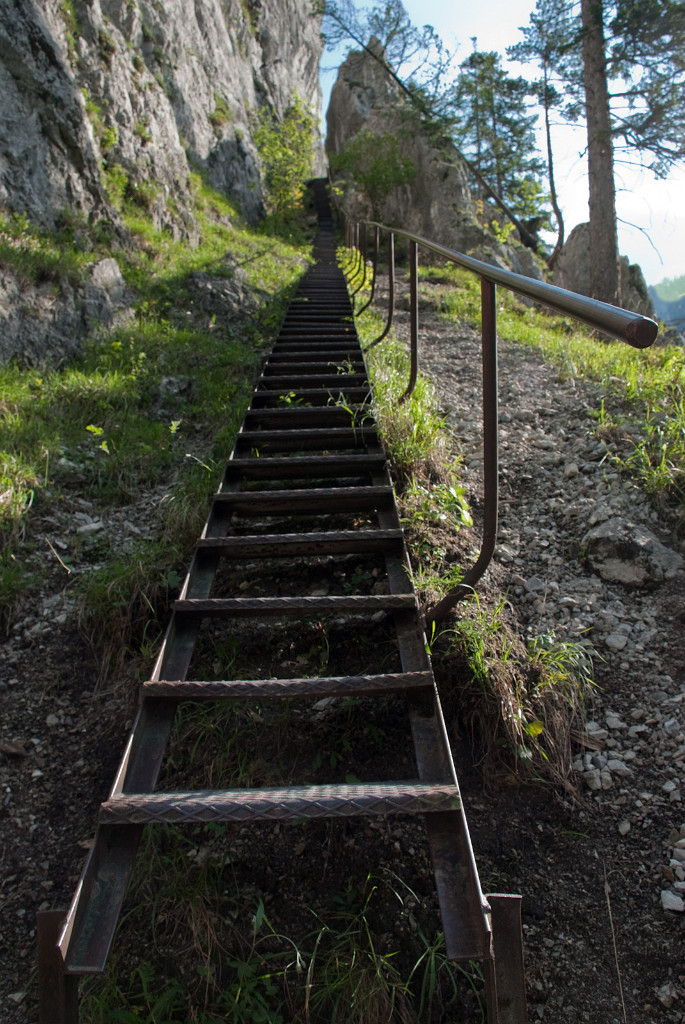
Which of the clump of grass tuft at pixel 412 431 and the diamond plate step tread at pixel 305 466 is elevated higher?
the clump of grass tuft at pixel 412 431

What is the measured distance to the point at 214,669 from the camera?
8.29 ft

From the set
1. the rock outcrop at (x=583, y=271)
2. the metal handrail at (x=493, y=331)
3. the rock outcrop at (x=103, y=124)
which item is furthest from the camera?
the rock outcrop at (x=583, y=271)

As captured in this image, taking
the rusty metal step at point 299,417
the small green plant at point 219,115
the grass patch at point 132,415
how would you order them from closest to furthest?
the grass patch at point 132,415
the rusty metal step at point 299,417
the small green plant at point 219,115

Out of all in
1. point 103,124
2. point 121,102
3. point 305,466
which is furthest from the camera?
point 121,102

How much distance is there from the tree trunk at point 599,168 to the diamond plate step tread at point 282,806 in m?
10.9

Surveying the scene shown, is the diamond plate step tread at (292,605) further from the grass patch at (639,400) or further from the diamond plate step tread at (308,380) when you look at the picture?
the diamond plate step tread at (308,380)

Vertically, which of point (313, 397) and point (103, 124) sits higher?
point (103, 124)

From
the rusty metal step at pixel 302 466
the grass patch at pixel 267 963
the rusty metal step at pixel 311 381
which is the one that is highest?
the rusty metal step at pixel 311 381

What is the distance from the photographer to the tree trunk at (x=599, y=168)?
10.8m

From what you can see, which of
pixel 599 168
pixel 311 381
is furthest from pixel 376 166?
pixel 311 381

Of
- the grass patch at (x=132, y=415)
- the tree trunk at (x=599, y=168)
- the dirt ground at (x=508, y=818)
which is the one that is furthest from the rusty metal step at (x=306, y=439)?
the tree trunk at (x=599, y=168)

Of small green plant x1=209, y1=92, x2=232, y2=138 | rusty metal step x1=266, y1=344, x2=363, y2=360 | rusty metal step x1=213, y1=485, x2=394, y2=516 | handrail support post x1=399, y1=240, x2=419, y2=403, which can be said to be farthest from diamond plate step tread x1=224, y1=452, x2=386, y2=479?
small green plant x1=209, y1=92, x2=232, y2=138

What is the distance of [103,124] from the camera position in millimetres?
8016

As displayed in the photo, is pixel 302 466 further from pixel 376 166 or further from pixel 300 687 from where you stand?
pixel 376 166
